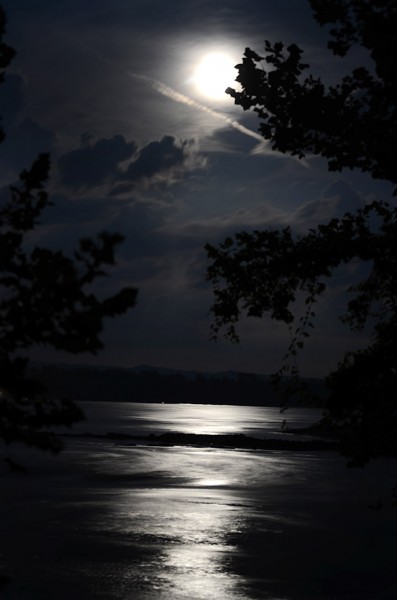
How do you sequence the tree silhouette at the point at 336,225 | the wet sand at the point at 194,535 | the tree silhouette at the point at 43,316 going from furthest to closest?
the wet sand at the point at 194,535 < the tree silhouette at the point at 336,225 < the tree silhouette at the point at 43,316

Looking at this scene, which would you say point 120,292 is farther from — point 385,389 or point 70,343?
point 385,389

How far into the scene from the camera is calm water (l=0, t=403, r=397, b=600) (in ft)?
64.7

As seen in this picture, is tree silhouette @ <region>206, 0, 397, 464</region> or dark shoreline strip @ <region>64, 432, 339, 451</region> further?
dark shoreline strip @ <region>64, 432, 339, 451</region>

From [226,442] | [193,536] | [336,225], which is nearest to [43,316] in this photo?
[336,225]

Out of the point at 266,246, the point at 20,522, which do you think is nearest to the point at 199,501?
the point at 20,522

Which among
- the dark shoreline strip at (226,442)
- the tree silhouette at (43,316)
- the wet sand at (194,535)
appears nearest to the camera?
the tree silhouette at (43,316)

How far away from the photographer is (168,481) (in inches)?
1825

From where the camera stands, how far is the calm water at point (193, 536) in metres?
19.7

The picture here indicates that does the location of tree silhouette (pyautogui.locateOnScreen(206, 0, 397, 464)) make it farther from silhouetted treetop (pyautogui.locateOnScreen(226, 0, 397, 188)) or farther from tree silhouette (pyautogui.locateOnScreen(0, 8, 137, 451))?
tree silhouette (pyautogui.locateOnScreen(0, 8, 137, 451))

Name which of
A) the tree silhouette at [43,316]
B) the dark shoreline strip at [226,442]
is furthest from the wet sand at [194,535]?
the dark shoreline strip at [226,442]

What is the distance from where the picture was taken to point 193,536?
2662cm

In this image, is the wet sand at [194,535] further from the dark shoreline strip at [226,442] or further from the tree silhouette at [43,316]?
the dark shoreline strip at [226,442]

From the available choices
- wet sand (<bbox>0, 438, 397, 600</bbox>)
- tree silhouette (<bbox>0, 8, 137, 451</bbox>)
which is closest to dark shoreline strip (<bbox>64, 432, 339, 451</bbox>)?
wet sand (<bbox>0, 438, 397, 600</bbox>)

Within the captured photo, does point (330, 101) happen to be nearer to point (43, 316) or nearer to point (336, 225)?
point (336, 225)
